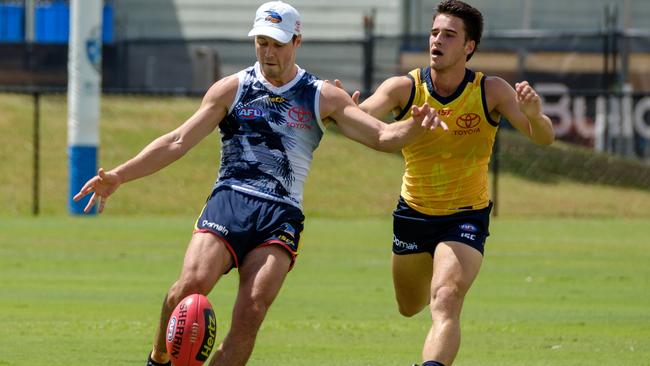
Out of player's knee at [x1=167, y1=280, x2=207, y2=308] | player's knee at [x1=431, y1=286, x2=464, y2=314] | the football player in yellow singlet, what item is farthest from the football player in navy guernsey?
player's knee at [x1=431, y1=286, x2=464, y2=314]

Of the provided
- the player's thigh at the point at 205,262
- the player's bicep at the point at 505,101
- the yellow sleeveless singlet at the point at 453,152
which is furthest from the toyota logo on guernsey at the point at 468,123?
the player's thigh at the point at 205,262

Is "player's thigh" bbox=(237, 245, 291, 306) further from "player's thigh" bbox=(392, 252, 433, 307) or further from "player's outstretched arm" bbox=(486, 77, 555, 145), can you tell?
"player's outstretched arm" bbox=(486, 77, 555, 145)

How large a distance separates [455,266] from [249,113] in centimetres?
150

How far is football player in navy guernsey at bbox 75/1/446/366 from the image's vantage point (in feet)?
27.1

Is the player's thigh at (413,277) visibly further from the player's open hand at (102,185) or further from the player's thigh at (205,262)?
the player's open hand at (102,185)

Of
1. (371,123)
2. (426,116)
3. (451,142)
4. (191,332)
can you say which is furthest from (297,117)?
(191,332)

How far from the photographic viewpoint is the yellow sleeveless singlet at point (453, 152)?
29.6ft

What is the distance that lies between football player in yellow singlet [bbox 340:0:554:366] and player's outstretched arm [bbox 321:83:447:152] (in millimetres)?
428

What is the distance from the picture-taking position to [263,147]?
848cm

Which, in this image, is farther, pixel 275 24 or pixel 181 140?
pixel 181 140

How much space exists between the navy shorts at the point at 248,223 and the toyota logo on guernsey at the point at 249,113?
1.40ft

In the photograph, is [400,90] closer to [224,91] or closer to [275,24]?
[275,24]

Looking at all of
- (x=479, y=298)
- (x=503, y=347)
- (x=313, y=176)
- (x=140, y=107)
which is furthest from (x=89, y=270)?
(x=140, y=107)

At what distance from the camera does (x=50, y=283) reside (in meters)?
15.0
